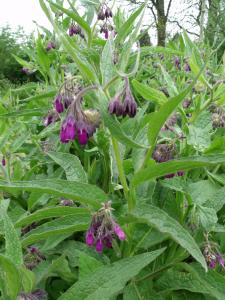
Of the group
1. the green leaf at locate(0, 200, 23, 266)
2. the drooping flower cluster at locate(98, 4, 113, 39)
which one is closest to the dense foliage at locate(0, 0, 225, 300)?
the green leaf at locate(0, 200, 23, 266)

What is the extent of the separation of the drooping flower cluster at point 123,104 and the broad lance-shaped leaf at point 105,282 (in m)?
0.36

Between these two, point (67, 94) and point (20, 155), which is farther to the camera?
point (20, 155)

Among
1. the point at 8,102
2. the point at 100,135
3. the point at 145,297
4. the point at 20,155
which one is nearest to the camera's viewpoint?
the point at 145,297

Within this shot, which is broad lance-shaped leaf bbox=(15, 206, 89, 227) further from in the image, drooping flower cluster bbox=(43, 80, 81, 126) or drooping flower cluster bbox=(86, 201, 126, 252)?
drooping flower cluster bbox=(43, 80, 81, 126)

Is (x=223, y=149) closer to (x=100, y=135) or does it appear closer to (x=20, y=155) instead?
(x=100, y=135)

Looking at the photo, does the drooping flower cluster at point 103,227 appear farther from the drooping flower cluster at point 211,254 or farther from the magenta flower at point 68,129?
the drooping flower cluster at point 211,254

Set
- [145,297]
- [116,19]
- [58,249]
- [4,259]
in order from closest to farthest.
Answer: [4,259]
[145,297]
[58,249]
[116,19]

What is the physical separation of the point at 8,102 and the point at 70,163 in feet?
4.03

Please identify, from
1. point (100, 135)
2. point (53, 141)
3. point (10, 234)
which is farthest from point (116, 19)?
point (10, 234)

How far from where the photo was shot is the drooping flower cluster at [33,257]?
1462 millimetres

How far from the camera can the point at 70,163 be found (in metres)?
1.47

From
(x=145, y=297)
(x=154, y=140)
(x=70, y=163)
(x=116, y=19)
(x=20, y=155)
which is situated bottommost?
(x=145, y=297)

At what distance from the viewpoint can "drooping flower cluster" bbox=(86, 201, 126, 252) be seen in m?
1.21

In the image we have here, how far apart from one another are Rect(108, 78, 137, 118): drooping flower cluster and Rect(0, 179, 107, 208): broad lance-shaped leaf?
202mm
